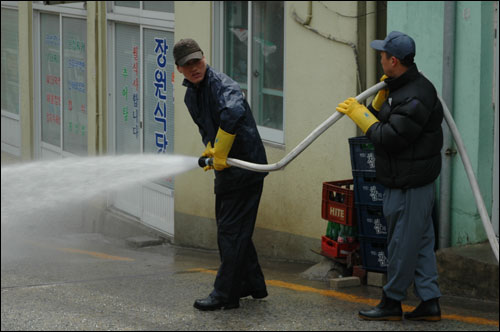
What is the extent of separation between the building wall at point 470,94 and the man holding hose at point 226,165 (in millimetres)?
1886

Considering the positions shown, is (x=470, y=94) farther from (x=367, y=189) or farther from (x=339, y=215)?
(x=339, y=215)

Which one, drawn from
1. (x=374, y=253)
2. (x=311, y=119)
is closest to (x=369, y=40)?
(x=311, y=119)

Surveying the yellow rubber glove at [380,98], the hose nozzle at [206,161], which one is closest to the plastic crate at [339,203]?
the yellow rubber glove at [380,98]

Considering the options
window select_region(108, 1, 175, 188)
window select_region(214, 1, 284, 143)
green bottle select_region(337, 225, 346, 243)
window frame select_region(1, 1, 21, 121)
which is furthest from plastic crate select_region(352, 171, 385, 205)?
window frame select_region(1, 1, 21, 121)

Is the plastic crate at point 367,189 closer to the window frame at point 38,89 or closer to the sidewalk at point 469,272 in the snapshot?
the sidewalk at point 469,272

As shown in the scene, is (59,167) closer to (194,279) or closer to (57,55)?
(194,279)

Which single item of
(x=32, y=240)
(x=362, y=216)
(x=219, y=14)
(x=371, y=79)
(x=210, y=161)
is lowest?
(x=32, y=240)

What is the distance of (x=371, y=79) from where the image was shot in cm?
907

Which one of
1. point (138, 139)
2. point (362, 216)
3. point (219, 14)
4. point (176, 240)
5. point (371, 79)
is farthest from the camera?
point (138, 139)

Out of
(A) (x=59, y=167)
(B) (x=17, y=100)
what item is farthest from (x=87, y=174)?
(B) (x=17, y=100)

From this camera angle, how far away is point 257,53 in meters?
10.6

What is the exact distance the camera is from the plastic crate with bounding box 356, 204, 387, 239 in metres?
7.62

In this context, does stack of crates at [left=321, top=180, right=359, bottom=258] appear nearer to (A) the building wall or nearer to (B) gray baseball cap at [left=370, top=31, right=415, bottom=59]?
(A) the building wall

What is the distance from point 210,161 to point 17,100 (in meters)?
13.5
